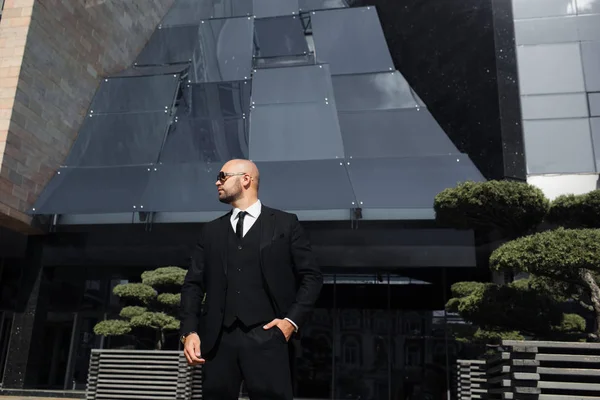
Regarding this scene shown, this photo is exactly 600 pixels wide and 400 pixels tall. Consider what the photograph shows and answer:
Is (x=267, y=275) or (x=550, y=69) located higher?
(x=550, y=69)

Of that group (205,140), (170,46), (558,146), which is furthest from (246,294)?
(170,46)

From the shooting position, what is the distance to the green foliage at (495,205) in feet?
24.2

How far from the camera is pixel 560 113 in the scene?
1350cm

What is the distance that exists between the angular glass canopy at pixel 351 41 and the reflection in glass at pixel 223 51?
210 cm

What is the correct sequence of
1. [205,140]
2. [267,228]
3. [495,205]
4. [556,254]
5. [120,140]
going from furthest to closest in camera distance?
[120,140] < [205,140] < [495,205] < [556,254] < [267,228]

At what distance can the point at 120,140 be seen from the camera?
14.3m

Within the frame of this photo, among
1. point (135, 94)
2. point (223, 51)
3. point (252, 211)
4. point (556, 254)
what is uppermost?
point (223, 51)

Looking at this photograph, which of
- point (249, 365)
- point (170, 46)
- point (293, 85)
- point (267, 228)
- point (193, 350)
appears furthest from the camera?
point (170, 46)

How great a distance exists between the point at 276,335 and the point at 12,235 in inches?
613

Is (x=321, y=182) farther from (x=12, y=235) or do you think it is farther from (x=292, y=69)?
(x=12, y=235)

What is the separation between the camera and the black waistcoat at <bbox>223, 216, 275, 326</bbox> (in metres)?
2.75

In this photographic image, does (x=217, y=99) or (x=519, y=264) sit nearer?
(x=519, y=264)

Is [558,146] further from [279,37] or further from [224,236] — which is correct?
[224,236]

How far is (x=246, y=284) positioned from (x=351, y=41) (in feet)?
45.8
